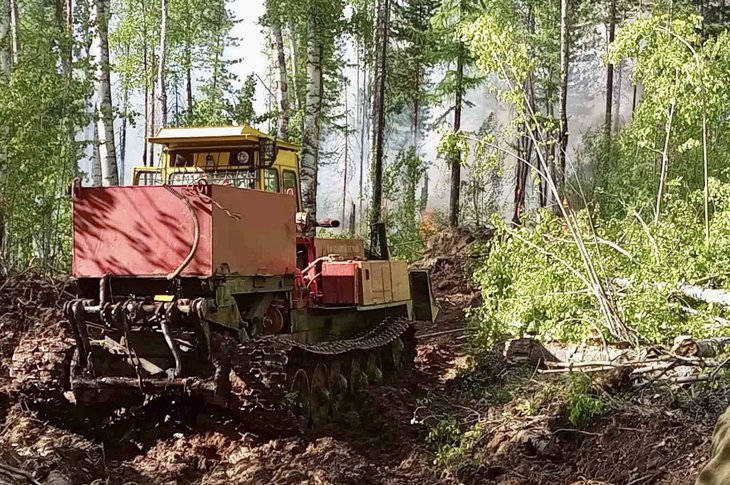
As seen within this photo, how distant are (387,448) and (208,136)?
3854 mm

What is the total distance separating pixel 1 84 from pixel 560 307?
9.10 metres

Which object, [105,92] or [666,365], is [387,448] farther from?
[105,92]

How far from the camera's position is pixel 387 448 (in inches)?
328

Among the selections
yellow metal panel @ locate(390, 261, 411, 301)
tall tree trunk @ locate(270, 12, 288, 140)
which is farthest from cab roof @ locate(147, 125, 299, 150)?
tall tree trunk @ locate(270, 12, 288, 140)

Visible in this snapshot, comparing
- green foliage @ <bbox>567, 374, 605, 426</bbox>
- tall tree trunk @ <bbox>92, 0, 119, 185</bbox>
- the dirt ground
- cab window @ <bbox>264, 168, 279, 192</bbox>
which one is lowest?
the dirt ground

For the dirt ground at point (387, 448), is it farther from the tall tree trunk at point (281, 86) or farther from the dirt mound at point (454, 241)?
the dirt mound at point (454, 241)

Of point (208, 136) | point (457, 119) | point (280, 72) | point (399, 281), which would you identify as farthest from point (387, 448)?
point (457, 119)

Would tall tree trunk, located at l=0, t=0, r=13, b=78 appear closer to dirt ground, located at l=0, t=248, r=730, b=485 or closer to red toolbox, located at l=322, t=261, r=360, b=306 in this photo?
dirt ground, located at l=0, t=248, r=730, b=485

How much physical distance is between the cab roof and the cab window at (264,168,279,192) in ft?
1.06

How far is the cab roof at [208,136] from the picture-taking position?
9.55 m

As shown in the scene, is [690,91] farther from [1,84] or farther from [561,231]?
[1,84]

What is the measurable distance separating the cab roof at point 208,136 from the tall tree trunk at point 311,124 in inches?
226

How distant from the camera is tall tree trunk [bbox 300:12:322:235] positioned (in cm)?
1582

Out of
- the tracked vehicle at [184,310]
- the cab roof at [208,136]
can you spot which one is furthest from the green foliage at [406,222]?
the tracked vehicle at [184,310]
